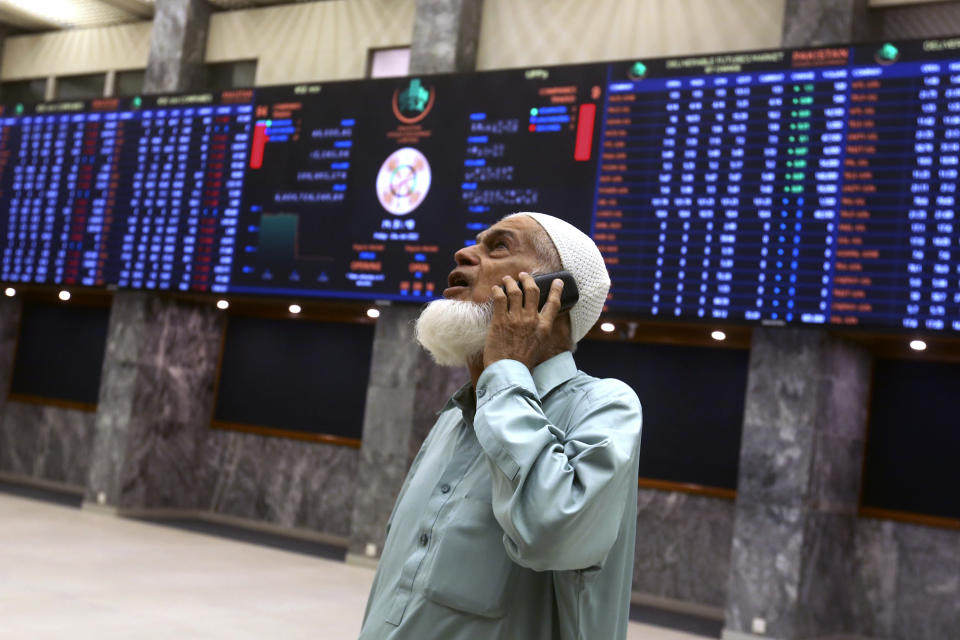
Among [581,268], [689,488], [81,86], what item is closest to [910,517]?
[689,488]

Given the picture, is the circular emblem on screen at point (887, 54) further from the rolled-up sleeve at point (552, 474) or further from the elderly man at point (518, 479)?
the rolled-up sleeve at point (552, 474)

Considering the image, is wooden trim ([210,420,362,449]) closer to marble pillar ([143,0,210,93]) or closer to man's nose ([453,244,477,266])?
marble pillar ([143,0,210,93])

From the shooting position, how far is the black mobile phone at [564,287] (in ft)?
5.69

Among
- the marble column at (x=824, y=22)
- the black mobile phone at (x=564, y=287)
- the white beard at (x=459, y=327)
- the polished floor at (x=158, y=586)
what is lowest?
the polished floor at (x=158, y=586)

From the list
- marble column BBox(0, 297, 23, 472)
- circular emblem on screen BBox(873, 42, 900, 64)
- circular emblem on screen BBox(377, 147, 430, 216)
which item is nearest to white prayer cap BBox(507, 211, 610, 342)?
circular emblem on screen BBox(873, 42, 900, 64)

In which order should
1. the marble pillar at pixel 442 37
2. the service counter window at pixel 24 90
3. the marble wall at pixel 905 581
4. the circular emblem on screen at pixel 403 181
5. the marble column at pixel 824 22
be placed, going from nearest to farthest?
the marble column at pixel 824 22, the marble wall at pixel 905 581, the circular emblem on screen at pixel 403 181, the marble pillar at pixel 442 37, the service counter window at pixel 24 90

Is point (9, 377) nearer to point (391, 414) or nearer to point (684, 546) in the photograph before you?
point (391, 414)

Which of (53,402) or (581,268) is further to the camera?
(53,402)

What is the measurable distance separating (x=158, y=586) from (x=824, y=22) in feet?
22.4

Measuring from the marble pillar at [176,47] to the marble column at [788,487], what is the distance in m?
7.52

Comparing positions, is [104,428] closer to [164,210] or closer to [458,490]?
[164,210]

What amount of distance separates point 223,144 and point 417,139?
238 cm

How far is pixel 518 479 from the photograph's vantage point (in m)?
1.48

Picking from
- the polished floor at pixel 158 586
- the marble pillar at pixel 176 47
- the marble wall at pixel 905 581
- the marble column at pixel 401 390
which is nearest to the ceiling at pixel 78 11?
the marble pillar at pixel 176 47
